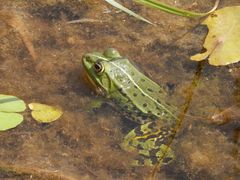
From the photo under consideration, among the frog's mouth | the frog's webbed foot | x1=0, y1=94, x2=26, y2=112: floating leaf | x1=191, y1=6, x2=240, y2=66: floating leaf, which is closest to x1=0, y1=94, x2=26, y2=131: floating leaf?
→ x1=0, y1=94, x2=26, y2=112: floating leaf

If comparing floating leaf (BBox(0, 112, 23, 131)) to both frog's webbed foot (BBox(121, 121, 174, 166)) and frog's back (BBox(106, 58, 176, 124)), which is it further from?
frog's back (BBox(106, 58, 176, 124))

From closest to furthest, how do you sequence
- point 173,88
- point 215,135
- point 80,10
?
1. point 215,135
2. point 173,88
3. point 80,10

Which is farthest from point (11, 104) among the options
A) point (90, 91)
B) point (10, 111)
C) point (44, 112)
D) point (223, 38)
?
point (223, 38)

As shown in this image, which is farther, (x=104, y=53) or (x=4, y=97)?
(x=104, y=53)

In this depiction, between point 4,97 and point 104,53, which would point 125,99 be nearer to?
point 104,53

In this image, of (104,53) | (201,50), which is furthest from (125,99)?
(201,50)

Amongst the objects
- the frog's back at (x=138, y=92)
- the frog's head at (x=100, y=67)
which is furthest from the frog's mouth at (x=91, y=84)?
the frog's back at (x=138, y=92)

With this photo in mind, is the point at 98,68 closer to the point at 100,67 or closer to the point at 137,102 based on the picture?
the point at 100,67
